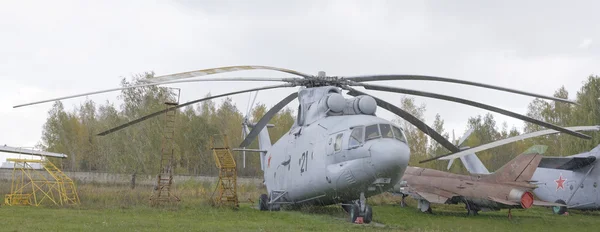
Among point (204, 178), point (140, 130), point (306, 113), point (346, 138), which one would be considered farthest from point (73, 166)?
point (346, 138)

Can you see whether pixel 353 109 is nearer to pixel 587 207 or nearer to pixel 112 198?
pixel 112 198

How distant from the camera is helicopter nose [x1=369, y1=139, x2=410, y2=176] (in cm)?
1500

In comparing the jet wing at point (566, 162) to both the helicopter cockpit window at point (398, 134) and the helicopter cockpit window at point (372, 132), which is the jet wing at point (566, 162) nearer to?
the helicopter cockpit window at point (398, 134)

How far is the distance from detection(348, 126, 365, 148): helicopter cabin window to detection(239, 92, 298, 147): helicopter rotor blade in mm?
3611

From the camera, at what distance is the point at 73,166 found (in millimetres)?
53938

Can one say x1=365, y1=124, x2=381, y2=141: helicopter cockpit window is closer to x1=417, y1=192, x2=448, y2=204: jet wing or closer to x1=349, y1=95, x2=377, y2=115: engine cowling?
x1=349, y1=95, x2=377, y2=115: engine cowling

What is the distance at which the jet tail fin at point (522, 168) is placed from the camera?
21672 millimetres

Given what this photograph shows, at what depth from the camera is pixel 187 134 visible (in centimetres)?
5022

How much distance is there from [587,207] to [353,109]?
49.1ft

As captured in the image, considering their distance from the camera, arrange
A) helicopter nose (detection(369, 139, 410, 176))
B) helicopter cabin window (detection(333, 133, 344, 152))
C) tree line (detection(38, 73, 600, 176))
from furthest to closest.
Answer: tree line (detection(38, 73, 600, 176)) < helicopter cabin window (detection(333, 133, 344, 152)) < helicopter nose (detection(369, 139, 410, 176))

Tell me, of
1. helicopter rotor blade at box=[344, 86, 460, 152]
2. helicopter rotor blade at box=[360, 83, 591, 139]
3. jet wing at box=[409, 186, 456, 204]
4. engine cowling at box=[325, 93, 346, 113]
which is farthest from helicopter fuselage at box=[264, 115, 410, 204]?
jet wing at box=[409, 186, 456, 204]

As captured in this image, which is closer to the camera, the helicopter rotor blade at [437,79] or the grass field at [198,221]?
the grass field at [198,221]

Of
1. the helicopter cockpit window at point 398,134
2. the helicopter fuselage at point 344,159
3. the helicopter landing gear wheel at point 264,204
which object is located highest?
the helicopter cockpit window at point 398,134

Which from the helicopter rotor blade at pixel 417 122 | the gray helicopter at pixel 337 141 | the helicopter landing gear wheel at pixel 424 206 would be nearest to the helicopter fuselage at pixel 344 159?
the gray helicopter at pixel 337 141
